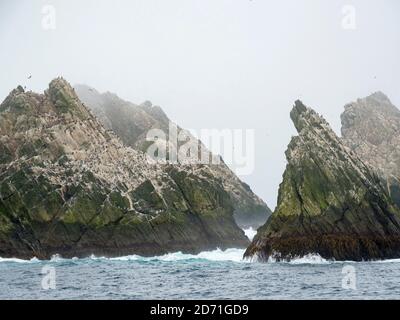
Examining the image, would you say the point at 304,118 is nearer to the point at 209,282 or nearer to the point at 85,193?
the point at 85,193

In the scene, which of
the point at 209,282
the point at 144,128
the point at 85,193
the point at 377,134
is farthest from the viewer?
the point at 144,128

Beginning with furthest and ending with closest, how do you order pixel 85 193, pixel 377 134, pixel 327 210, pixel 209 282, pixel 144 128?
1. pixel 144 128
2. pixel 377 134
3. pixel 85 193
4. pixel 327 210
5. pixel 209 282

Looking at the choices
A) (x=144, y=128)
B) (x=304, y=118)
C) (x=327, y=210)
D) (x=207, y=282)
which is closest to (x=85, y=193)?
(x=304, y=118)

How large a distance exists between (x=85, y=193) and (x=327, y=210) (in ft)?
127

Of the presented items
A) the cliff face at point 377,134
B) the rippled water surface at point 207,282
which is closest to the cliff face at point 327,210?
the rippled water surface at point 207,282

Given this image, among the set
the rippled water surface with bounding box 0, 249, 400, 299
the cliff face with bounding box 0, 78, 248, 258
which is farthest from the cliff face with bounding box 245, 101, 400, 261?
the cliff face with bounding box 0, 78, 248, 258

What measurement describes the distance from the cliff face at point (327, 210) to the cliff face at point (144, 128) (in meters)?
55.6

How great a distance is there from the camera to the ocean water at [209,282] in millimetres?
42719

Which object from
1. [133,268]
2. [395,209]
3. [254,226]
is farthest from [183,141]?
[133,268]

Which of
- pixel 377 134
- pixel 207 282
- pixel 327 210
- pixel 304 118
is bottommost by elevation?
pixel 207 282

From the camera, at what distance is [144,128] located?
175125 mm

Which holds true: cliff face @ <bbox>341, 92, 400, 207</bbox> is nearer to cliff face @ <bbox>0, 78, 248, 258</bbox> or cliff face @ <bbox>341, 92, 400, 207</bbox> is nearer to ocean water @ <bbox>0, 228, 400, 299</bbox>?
cliff face @ <bbox>0, 78, 248, 258</bbox>
